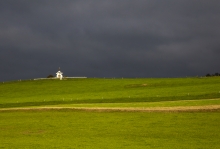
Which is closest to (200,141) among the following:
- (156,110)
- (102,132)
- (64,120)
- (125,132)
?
(125,132)

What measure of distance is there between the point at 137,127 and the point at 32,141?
9.91 m

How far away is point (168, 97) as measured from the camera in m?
49.7

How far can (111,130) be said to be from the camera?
1102 inches

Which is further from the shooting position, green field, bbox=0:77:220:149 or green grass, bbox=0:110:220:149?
green field, bbox=0:77:220:149

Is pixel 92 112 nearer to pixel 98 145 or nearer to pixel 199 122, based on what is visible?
pixel 199 122

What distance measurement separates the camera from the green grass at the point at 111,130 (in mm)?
22094

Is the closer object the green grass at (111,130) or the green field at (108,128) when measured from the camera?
the green grass at (111,130)

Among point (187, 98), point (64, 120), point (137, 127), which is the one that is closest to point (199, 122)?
point (137, 127)

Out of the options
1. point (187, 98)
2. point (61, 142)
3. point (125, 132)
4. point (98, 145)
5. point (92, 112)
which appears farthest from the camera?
point (187, 98)

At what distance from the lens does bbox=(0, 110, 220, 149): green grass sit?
22.1 metres

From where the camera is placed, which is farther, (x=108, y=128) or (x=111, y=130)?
(x=108, y=128)

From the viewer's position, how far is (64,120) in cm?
3478

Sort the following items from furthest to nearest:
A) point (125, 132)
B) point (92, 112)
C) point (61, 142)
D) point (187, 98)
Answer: point (187, 98) < point (92, 112) < point (125, 132) < point (61, 142)

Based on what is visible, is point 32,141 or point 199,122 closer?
point 32,141
